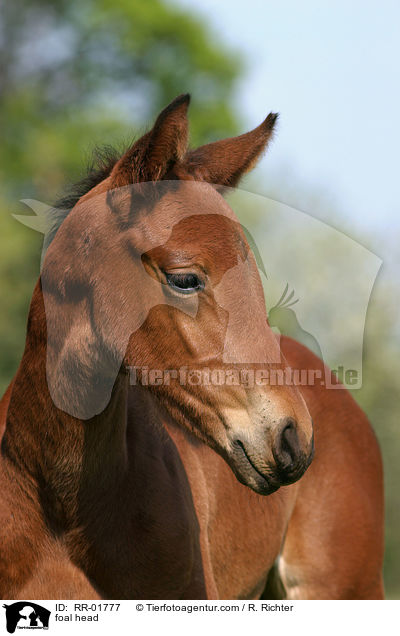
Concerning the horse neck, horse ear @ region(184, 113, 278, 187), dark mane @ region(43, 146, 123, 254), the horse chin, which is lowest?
the horse neck

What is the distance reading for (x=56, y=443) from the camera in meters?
2.66

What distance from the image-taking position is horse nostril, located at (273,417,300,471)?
223cm

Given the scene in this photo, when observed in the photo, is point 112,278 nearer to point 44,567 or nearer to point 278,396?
point 278,396

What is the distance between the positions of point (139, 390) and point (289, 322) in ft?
4.54

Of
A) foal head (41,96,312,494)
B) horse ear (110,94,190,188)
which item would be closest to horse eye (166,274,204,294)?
foal head (41,96,312,494)

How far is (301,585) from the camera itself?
4.27m

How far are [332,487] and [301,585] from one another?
2.04 ft

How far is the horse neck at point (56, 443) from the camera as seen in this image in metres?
2.65

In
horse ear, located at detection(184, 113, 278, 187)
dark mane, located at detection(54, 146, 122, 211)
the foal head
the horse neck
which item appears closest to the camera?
the foal head

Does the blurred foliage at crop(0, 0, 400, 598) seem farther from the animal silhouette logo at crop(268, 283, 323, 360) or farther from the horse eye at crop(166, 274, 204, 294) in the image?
the horse eye at crop(166, 274, 204, 294)

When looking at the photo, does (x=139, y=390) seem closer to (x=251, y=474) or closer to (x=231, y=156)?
(x=251, y=474)

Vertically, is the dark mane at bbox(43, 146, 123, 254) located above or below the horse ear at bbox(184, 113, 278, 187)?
below
